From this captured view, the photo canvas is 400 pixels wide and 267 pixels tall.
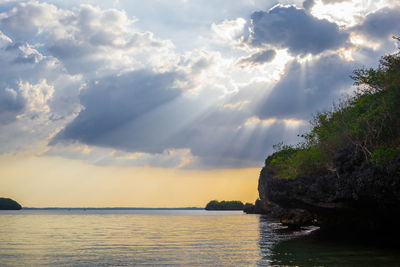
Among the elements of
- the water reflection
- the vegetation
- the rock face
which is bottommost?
the water reflection

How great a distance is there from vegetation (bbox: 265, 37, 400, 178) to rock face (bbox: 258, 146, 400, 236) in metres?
1.11

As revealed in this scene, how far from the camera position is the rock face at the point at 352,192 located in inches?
1118

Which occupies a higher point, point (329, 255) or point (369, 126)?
point (369, 126)

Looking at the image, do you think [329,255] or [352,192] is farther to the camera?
[352,192]

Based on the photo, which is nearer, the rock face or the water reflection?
the water reflection

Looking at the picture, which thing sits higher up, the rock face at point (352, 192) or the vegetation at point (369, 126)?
the vegetation at point (369, 126)

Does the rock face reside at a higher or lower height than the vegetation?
lower

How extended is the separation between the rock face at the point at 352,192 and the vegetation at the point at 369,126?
111 cm

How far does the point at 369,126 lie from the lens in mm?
31594

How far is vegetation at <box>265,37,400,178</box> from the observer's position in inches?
1201

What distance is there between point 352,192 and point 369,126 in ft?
19.5

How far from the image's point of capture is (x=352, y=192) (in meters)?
32.0

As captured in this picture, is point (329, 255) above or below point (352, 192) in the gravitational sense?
below

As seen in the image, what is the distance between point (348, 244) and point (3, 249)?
32.3 metres
